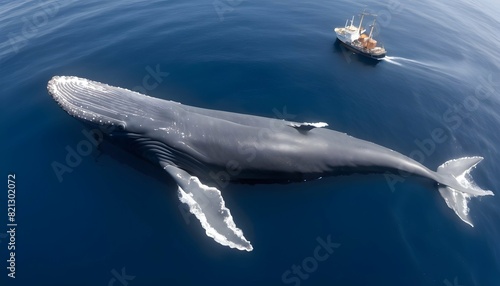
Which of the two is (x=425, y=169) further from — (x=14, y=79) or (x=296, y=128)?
(x=14, y=79)

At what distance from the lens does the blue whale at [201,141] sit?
43.5 ft

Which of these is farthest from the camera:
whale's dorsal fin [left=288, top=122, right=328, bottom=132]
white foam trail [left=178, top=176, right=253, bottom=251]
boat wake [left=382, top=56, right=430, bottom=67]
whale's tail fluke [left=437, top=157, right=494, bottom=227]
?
boat wake [left=382, top=56, right=430, bottom=67]

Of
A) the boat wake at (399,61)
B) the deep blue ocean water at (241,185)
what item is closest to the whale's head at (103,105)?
the deep blue ocean water at (241,185)

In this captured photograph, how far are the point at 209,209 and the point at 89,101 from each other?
6952 millimetres

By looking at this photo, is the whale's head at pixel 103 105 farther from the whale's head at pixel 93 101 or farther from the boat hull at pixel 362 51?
the boat hull at pixel 362 51

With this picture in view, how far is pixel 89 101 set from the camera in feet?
43.8

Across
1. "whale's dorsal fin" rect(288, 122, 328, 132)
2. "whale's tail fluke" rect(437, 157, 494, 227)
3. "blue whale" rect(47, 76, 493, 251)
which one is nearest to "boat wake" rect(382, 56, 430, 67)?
"whale's tail fluke" rect(437, 157, 494, 227)

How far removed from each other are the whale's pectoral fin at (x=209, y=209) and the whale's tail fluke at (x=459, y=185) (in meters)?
10.7

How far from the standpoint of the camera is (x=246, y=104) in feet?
61.6

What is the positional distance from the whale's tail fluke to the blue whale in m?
0.82

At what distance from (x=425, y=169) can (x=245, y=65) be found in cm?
1324

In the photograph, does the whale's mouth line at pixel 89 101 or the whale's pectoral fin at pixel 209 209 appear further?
the whale's mouth line at pixel 89 101

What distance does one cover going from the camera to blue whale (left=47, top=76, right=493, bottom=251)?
1326cm

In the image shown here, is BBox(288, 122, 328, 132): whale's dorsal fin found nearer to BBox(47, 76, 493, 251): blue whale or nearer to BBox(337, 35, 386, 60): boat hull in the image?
BBox(47, 76, 493, 251): blue whale
